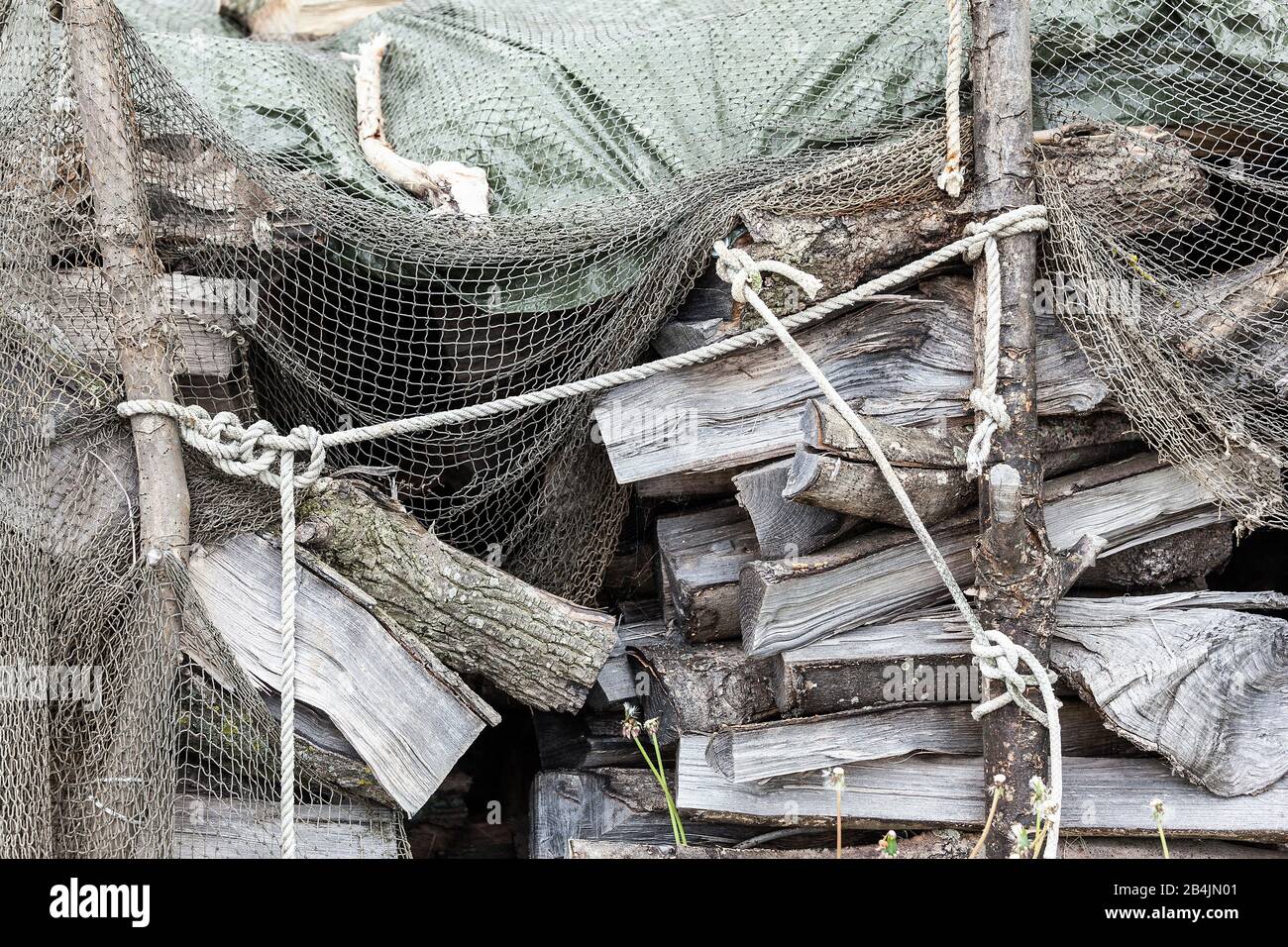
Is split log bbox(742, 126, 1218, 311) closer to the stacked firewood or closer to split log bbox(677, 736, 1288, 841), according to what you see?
the stacked firewood

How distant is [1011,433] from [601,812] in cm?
168

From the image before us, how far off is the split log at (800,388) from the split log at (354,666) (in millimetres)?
779

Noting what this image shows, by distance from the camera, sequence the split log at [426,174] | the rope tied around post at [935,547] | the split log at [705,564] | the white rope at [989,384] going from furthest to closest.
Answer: the split log at [426,174] < the split log at [705,564] < the white rope at [989,384] < the rope tied around post at [935,547]

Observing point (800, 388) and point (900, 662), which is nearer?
point (900, 662)

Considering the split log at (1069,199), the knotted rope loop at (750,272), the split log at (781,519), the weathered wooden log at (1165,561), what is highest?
the split log at (1069,199)

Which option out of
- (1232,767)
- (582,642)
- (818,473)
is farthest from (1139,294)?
(582,642)

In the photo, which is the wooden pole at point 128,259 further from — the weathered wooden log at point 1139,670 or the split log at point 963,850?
the weathered wooden log at point 1139,670

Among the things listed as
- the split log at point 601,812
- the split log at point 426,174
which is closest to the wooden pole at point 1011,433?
the split log at point 601,812

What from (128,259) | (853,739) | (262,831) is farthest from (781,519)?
(128,259)

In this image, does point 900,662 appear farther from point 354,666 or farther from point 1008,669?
point 354,666

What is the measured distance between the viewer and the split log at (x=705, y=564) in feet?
10.7

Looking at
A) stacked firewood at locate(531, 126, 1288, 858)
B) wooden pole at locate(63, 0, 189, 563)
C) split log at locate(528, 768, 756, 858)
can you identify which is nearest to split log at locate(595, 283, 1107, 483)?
stacked firewood at locate(531, 126, 1288, 858)

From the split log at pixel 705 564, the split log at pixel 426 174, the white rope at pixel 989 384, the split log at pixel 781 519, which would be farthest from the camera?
the split log at pixel 426 174

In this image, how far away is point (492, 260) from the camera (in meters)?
3.21
